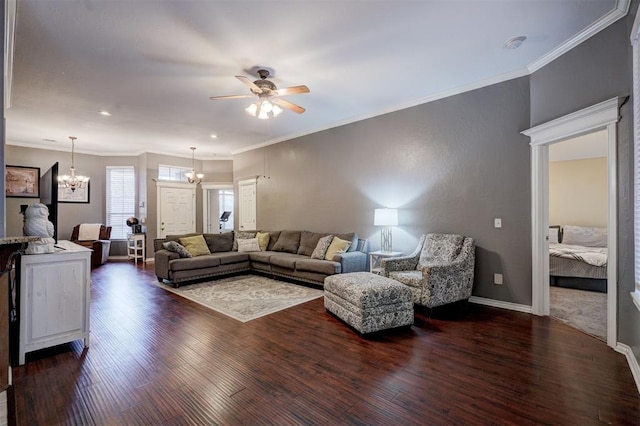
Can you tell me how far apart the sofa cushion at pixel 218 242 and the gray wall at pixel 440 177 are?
156cm

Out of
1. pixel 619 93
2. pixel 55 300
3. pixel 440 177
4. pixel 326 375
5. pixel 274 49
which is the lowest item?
pixel 326 375

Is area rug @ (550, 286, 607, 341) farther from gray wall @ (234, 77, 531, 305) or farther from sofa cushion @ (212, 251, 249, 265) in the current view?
sofa cushion @ (212, 251, 249, 265)

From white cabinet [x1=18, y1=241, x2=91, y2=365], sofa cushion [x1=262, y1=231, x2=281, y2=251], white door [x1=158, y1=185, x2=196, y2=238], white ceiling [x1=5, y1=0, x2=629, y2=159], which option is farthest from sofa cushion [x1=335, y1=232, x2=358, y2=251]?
white door [x1=158, y1=185, x2=196, y2=238]

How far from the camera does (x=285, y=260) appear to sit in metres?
5.19

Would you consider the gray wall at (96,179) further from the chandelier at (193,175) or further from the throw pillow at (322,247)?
the throw pillow at (322,247)

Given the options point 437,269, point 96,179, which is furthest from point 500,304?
point 96,179

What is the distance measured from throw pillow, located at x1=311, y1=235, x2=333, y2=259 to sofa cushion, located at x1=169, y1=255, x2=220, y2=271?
1.81 metres

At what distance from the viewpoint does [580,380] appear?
6.97ft

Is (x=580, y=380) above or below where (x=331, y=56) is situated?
below

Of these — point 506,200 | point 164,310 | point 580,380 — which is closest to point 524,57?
point 506,200

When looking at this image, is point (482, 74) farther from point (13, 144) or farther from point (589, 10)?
point (13, 144)

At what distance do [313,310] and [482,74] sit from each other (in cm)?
366

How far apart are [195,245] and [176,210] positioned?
307cm

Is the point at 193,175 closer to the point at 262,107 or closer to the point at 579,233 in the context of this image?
the point at 262,107
